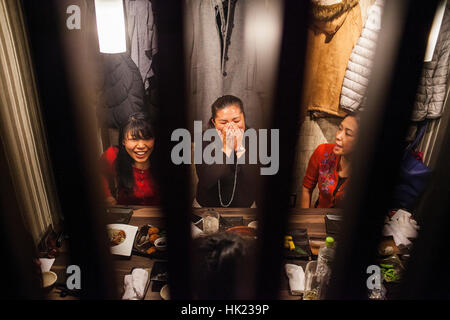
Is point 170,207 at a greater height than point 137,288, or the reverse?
point 170,207

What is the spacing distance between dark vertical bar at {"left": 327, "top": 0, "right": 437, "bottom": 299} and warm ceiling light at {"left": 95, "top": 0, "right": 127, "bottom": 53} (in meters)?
1.46

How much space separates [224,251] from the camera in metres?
1.27

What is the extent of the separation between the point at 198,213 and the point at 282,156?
3.88 feet

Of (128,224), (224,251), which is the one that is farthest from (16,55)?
(224,251)

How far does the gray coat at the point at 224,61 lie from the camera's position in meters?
2.04

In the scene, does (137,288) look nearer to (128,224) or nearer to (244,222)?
(128,224)

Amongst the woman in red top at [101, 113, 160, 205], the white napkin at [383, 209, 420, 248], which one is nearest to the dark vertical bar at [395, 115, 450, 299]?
the white napkin at [383, 209, 420, 248]

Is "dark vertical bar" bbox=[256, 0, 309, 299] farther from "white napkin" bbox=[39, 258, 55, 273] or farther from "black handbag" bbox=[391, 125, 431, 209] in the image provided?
"black handbag" bbox=[391, 125, 431, 209]

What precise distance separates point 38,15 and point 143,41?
70 cm

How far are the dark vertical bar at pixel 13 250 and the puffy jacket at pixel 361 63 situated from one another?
2.16 metres

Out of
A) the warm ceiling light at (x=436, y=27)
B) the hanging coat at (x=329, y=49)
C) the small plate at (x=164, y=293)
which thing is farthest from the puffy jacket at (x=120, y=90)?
the warm ceiling light at (x=436, y=27)

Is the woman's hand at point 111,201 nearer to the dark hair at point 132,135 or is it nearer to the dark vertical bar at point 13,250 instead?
the dark hair at point 132,135
